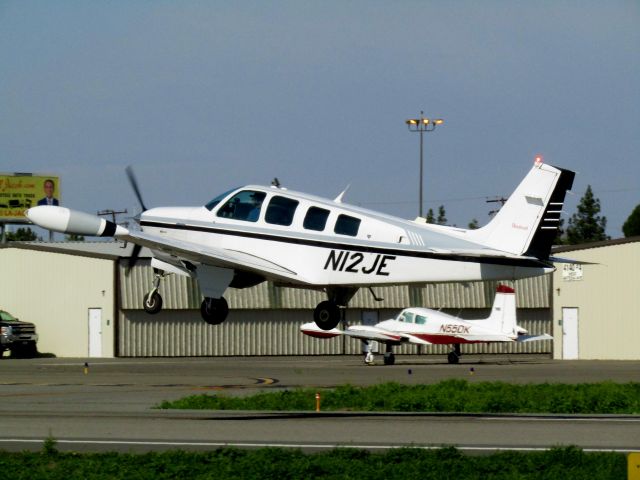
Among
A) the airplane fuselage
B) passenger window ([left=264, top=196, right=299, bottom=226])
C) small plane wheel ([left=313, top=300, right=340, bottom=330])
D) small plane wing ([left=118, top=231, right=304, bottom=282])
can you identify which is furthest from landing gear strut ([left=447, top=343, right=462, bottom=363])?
passenger window ([left=264, top=196, right=299, bottom=226])

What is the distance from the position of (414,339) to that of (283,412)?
29.1 metres

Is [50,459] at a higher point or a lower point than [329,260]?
lower

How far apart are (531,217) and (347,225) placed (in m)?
4.19

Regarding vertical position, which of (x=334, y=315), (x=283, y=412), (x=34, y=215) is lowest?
(x=283, y=412)

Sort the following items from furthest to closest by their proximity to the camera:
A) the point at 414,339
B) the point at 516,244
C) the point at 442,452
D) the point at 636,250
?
1. the point at 636,250
2. the point at 414,339
3. the point at 516,244
4. the point at 442,452

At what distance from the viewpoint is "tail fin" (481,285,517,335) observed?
178 feet

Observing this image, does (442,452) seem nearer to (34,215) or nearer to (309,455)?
(309,455)

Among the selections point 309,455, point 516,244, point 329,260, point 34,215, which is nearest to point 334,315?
point 329,260

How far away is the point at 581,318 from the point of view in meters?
60.7

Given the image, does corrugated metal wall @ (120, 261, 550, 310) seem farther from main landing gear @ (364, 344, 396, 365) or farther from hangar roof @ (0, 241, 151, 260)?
main landing gear @ (364, 344, 396, 365)

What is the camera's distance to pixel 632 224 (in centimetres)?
13700

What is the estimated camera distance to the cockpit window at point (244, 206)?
26019 mm

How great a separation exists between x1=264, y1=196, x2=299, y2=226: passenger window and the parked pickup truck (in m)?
42.0

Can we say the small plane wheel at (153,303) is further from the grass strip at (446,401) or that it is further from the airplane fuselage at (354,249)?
the airplane fuselage at (354,249)
